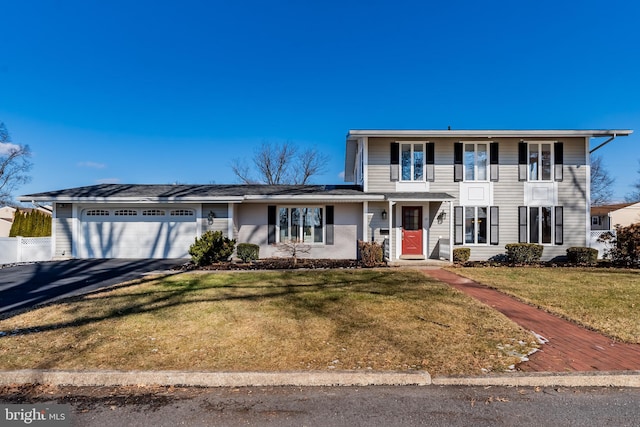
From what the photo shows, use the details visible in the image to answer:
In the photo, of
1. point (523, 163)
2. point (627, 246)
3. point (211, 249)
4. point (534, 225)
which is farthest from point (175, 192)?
point (627, 246)

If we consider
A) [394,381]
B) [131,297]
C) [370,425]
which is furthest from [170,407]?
[131,297]

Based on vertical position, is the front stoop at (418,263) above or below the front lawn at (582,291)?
above

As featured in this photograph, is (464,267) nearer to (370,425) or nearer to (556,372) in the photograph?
(556,372)

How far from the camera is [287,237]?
45.4 ft

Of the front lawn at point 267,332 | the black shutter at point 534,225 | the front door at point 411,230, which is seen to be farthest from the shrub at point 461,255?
the front lawn at point 267,332

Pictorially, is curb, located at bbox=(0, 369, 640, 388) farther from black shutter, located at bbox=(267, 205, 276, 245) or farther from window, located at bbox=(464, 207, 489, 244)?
window, located at bbox=(464, 207, 489, 244)

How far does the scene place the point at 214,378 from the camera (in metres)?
3.48

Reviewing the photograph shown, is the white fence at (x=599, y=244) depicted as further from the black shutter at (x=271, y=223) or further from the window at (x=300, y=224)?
the black shutter at (x=271, y=223)

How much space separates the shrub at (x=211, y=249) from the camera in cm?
1145

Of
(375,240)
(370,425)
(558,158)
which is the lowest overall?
(370,425)

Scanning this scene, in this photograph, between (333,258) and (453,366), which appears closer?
(453,366)

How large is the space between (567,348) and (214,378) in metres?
4.45

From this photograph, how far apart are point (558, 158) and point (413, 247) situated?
6.84 m

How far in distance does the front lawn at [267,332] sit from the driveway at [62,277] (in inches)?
43.0
